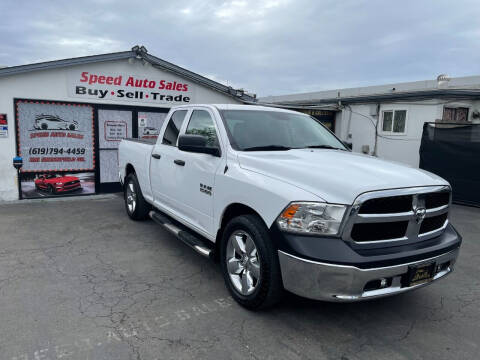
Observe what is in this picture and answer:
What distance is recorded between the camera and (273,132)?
4.28 meters

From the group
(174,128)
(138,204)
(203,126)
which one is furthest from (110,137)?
(203,126)

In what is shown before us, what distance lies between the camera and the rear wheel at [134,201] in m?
6.26

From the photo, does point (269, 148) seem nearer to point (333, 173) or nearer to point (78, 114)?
point (333, 173)

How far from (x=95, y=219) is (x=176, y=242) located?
7.01 feet

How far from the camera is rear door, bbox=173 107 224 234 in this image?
3.97 m

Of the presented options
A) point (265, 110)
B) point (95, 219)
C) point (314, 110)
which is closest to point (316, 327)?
point (265, 110)

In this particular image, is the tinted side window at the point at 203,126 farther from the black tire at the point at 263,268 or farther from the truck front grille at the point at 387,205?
the truck front grille at the point at 387,205

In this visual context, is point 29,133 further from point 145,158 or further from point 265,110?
point 265,110

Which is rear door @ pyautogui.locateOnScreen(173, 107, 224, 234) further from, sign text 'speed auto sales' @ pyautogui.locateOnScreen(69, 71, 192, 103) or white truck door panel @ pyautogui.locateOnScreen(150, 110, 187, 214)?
sign text 'speed auto sales' @ pyautogui.locateOnScreen(69, 71, 192, 103)

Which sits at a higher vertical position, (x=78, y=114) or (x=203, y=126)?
(x=78, y=114)

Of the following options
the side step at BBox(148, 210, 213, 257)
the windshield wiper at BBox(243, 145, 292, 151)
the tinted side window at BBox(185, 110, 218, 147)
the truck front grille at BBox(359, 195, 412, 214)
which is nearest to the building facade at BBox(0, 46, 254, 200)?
the side step at BBox(148, 210, 213, 257)

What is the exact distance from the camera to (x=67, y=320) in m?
3.24

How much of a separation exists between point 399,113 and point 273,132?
10752mm

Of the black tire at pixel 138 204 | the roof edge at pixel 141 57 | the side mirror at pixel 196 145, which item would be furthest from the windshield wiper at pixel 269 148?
the roof edge at pixel 141 57
